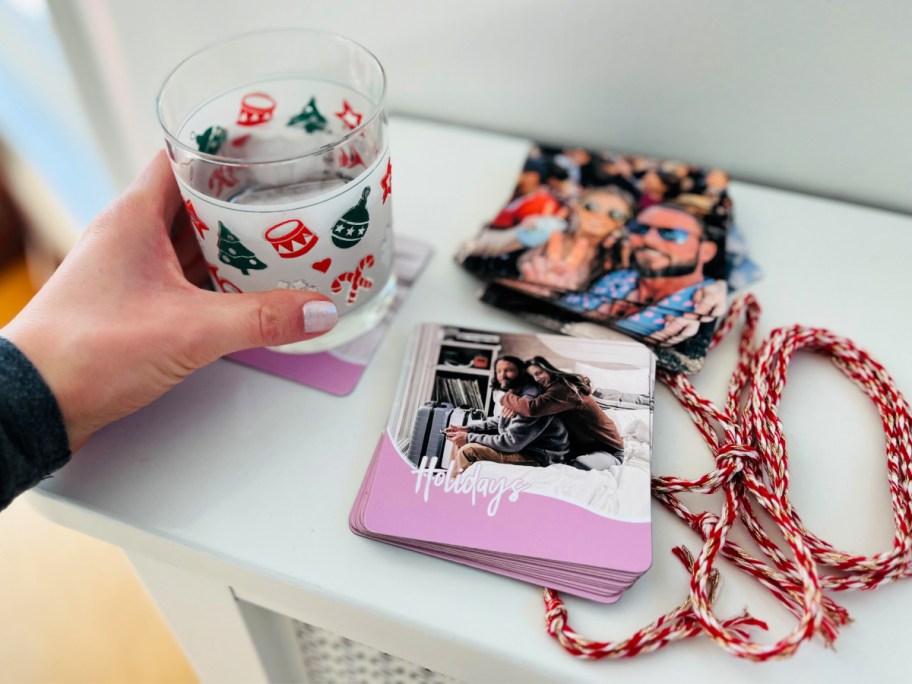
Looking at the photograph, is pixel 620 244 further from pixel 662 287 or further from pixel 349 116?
pixel 349 116

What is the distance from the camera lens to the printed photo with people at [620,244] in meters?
0.50

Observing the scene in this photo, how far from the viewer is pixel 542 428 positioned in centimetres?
43

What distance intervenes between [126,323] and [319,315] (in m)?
0.11

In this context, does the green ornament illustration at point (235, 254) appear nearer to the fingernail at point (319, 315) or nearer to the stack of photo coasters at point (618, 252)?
the fingernail at point (319, 315)

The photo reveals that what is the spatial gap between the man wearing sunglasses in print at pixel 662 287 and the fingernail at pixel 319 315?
0.17 metres

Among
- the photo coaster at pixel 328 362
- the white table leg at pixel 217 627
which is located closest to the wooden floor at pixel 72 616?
the white table leg at pixel 217 627

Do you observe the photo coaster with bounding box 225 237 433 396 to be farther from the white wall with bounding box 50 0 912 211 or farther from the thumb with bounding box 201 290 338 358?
the white wall with bounding box 50 0 912 211

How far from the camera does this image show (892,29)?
507 mm

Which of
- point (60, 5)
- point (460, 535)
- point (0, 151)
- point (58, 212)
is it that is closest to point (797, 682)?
point (460, 535)

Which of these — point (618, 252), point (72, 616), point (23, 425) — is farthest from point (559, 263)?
point (72, 616)

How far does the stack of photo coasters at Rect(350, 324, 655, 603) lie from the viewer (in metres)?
0.38

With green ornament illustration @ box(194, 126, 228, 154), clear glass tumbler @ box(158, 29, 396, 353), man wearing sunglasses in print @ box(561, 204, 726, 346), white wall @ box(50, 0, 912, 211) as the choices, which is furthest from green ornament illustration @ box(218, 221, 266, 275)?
white wall @ box(50, 0, 912, 211)

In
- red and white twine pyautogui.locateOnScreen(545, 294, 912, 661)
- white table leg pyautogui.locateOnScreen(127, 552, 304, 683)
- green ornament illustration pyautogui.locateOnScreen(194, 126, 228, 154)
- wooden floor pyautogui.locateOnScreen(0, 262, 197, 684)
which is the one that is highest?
green ornament illustration pyautogui.locateOnScreen(194, 126, 228, 154)

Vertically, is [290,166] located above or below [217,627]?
above
